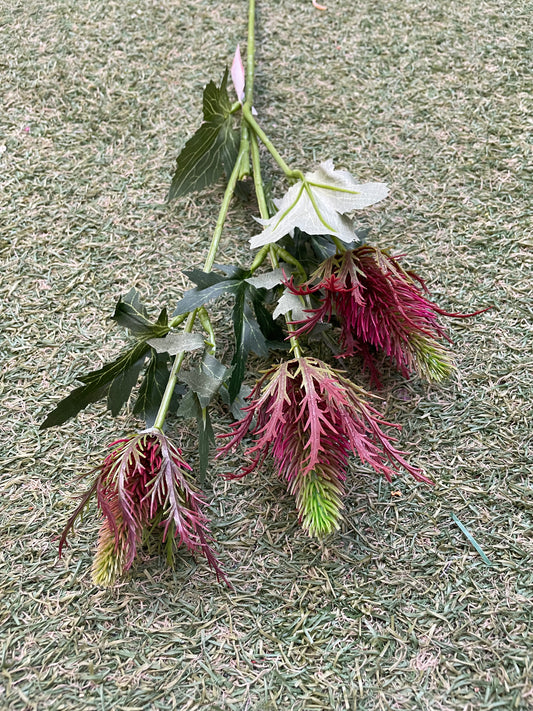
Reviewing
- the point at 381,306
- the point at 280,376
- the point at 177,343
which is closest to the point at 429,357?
the point at 381,306

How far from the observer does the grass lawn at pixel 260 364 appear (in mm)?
632

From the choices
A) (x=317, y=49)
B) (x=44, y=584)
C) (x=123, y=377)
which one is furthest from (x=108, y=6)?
(x=44, y=584)

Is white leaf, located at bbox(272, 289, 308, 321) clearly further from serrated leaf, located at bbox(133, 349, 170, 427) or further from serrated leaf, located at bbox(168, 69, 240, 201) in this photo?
serrated leaf, located at bbox(168, 69, 240, 201)

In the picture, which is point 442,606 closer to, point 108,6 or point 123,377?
point 123,377

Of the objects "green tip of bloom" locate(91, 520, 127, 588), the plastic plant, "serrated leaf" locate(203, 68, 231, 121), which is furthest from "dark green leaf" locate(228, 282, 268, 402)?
"serrated leaf" locate(203, 68, 231, 121)

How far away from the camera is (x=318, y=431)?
1.94 ft

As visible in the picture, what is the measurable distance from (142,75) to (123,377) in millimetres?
776

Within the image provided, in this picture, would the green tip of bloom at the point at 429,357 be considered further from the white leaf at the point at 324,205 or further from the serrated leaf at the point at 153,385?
the serrated leaf at the point at 153,385

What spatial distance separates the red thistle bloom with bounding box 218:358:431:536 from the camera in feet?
1.99

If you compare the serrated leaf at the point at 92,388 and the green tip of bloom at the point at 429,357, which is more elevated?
the serrated leaf at the point at 92,388

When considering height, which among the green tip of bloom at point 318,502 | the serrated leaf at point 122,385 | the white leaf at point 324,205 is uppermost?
the white leaf at point 324,205

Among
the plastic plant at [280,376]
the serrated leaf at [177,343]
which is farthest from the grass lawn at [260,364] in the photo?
the serrated leaf at [177,343]

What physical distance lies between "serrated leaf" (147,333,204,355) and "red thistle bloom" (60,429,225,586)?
10 cm

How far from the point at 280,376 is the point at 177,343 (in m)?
0.14
